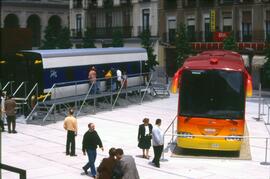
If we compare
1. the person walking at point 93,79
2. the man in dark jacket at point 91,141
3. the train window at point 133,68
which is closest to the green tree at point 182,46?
the train window at point 133,68

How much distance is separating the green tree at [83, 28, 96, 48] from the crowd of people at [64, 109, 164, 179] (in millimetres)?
40993

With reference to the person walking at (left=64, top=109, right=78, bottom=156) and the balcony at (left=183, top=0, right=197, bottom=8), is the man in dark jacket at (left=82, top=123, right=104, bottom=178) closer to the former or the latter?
the person walking at (left=64, top=109, right=78, bottom=156)

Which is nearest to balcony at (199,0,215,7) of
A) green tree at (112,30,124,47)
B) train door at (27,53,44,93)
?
green tree at (112,30,124,47)

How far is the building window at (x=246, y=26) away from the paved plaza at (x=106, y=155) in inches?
768

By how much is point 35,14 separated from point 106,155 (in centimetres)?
5744

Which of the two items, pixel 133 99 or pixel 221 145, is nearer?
pixel 221 145

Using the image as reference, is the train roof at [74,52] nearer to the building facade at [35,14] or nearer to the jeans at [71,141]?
the jeans at [71,141]

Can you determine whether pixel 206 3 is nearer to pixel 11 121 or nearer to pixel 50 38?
pixel 50 38

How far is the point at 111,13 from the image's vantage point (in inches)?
2285

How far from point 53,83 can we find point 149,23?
95.8 ft

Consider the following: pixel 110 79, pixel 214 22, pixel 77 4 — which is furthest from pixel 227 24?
pixel 77 4

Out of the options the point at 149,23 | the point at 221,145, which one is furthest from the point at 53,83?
the point at 149,23

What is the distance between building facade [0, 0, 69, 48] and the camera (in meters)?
67.5

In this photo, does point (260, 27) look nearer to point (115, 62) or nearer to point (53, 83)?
point (115, 62)
